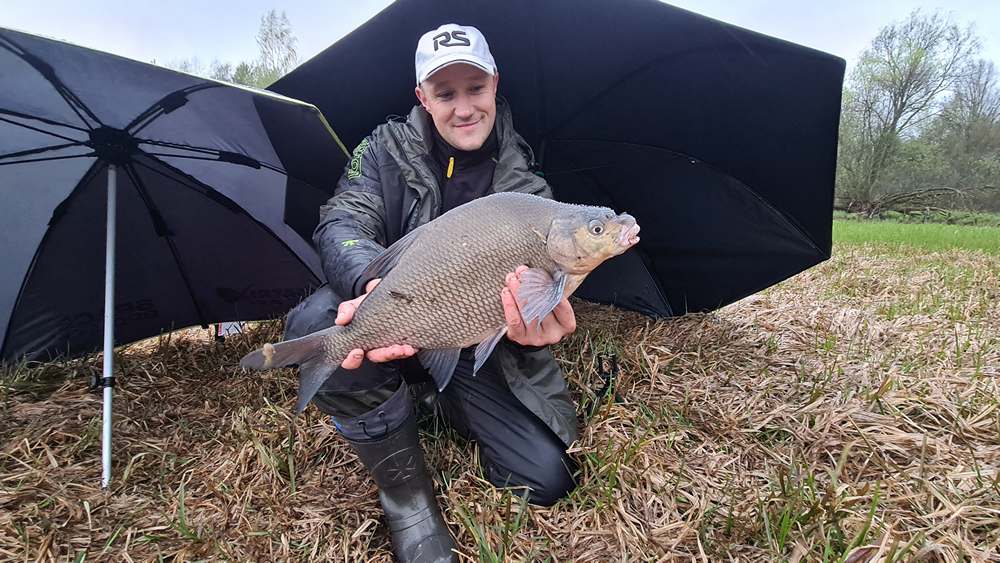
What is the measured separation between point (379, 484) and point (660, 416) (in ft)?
4.33

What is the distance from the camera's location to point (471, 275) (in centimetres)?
190

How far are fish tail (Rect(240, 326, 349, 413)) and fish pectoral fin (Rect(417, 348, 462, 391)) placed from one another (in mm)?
318

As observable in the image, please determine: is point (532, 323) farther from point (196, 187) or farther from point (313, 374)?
point (196, 187)

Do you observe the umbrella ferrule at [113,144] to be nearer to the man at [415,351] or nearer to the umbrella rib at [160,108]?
the umbrella rib at [160,108]

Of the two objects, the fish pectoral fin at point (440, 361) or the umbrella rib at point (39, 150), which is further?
the umbrella rib at point (39, 150)

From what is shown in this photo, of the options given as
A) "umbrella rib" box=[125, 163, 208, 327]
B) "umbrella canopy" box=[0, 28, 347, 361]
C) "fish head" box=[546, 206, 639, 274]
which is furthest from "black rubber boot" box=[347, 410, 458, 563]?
"umbrella rib" box=[125, 163, 208, 327]

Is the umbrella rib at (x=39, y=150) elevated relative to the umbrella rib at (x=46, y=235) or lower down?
elevated

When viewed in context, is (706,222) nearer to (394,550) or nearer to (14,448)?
(394,550)

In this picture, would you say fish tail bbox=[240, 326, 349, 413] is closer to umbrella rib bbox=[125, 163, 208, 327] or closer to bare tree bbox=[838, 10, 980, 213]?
umbrella rib bbox=[125, 163, 208, 327]

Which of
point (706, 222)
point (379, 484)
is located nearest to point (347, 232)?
point (379, 484)

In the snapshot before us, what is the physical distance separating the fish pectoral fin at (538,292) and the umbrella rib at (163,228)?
92.9 inches

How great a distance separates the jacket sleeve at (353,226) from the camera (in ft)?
7.09

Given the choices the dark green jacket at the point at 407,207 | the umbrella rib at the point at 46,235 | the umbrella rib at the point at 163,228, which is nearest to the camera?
the dark green jacket at the point at 407,207

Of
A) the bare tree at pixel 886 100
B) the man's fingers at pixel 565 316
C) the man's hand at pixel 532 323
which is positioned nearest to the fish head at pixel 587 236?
the man's hand at pixel 532 323
